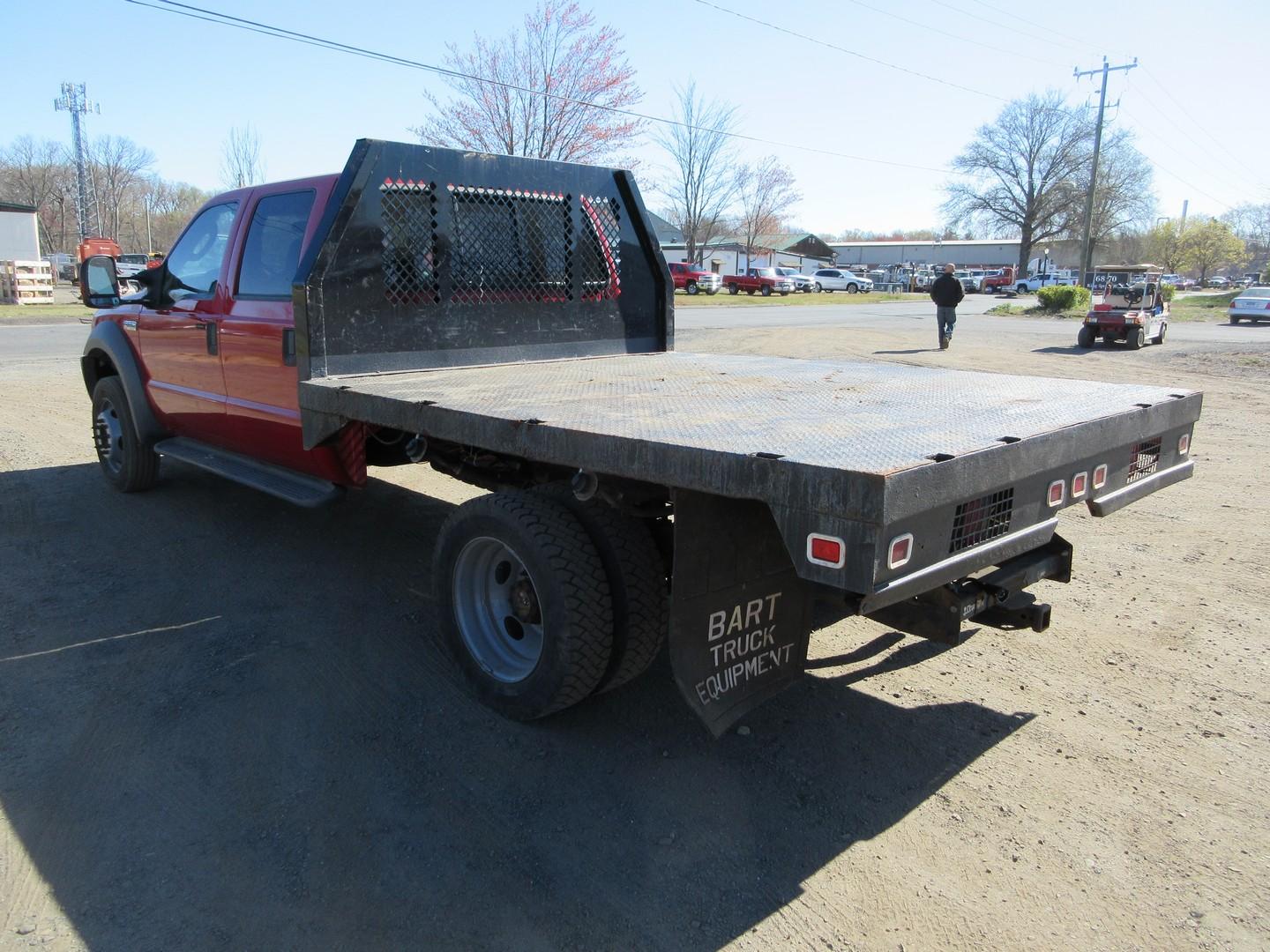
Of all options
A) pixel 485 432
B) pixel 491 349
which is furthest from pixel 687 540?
pixel 491 349

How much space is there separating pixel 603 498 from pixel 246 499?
14.6 feet

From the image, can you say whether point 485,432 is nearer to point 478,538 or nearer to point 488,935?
point 478,538

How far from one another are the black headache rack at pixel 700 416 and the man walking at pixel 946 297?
1493 centimetres

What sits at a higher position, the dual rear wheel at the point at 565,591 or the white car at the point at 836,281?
the white car at the point at 836,281

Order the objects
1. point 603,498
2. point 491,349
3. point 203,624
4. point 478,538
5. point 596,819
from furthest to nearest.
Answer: point 491,349 → point 203,624 → point 478,538 → point 603,498 → point 596,819

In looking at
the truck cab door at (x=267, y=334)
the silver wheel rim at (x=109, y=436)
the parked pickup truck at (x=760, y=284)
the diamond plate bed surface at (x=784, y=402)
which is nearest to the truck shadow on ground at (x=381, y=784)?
the truck cab door at (x=267, y=334)

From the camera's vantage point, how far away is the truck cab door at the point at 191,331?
5328 millimetres

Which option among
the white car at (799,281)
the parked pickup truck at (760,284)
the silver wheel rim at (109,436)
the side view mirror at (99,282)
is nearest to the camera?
the side view mirror at (99,282)

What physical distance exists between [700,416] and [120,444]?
5.45 meters

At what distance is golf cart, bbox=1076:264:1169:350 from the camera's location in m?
21.0

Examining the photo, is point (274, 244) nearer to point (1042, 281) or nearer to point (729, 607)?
point (729, 607)

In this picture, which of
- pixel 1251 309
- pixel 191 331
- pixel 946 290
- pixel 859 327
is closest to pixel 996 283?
pixel 1251 309

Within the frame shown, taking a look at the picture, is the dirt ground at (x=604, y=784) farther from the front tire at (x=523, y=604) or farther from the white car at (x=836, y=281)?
the white car at (x=836, y=281)

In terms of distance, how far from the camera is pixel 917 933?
242cm
